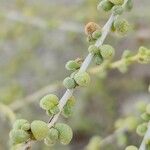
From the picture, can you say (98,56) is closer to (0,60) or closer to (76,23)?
(76,23)

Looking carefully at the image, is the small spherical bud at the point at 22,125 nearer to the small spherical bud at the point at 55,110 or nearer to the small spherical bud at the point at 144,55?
the small spherical bud at the point at 55,110

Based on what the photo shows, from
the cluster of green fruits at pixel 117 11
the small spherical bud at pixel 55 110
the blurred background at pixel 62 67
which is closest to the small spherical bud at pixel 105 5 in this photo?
the cluster of green fruits at pixel 117 11

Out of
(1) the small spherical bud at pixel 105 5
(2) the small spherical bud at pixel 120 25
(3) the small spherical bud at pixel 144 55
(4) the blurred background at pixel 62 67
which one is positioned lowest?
(2) the small spherical bud at pixel 120 25

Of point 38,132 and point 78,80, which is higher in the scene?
point 78,80

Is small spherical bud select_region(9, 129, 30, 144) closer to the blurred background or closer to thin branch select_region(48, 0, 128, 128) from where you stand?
thin branch select_region(48, 0, 128, 128)

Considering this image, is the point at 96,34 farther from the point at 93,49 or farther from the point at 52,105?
the point at 52,105

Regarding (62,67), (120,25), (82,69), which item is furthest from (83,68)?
(62,67)

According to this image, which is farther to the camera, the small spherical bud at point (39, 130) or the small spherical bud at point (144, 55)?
the small spherical bud at point (144, 55)
